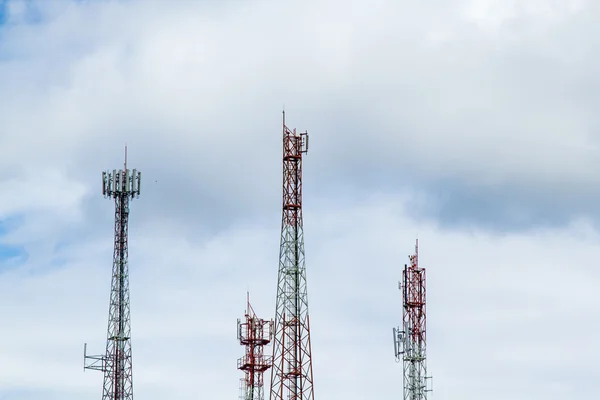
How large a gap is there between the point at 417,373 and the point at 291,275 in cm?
3409

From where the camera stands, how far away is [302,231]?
151875 mm

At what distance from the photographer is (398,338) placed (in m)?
179

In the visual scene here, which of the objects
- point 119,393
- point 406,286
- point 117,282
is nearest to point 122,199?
point 117,282

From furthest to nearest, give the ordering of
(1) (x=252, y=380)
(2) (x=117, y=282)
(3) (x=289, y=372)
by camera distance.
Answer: (2) (x=117, y=282), (1) (x=252, y=380), (3) (x=289, y=372)

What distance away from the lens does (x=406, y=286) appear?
595 ft

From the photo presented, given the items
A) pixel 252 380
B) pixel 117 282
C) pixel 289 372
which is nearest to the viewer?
pixel 289 372

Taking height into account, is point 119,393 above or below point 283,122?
below

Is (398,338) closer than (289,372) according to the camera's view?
No

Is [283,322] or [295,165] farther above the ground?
[295,165]

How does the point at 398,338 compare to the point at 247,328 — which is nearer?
the point at 247,328

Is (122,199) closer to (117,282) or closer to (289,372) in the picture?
(117,282)

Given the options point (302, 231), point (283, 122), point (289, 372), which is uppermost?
point (283, 122)

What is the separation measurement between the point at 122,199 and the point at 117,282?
360 inches

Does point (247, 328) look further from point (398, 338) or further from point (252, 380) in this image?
point (398, 338)
